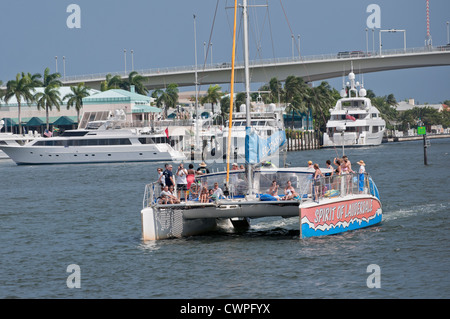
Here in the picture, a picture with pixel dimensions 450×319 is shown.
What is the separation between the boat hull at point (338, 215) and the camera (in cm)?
2306

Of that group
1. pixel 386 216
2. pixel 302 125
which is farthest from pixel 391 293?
pixel 302 125

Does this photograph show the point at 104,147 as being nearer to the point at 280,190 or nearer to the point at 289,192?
the point at 280,190

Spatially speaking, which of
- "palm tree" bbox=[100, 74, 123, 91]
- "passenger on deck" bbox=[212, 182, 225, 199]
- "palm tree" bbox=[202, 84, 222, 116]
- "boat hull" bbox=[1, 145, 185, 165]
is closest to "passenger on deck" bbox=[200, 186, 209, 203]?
"passenger on deck" bbox=[212, 182, 225, 199]

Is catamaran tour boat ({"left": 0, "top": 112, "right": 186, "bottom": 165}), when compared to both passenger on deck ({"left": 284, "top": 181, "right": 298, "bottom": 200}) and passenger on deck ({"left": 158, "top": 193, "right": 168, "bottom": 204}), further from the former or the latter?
passenger on deck ({"left": 284, "top": 181, "right": 298, "bottom": 200})

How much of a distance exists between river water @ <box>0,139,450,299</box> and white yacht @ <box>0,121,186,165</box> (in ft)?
150

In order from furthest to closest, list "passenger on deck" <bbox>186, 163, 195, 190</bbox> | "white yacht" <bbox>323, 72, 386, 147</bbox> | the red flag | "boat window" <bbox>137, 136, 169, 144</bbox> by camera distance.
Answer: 1. the red flag
2. "white yacht" <bbox>323, 72, 386, 147</bbox>
3. "boat window" <bbox>137, 136, 169, 144</bbox>
4. "passenger on deck" <bbox>186, 163, 195, 190</bbox>

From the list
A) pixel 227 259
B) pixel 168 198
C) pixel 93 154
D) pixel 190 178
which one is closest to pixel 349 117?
pixel 93 154

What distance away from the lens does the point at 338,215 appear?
2434 cm

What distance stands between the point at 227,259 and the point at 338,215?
14.4ft

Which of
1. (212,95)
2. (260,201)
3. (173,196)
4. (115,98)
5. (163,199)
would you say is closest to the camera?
(260,201)

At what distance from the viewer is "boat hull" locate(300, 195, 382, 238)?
2306 centimetres
